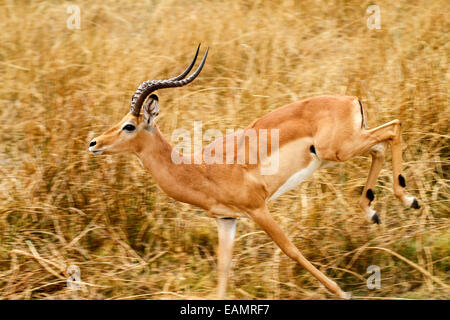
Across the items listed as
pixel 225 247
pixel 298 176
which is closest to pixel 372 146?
pixel 298 176

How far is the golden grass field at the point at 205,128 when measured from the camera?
566 centimetres

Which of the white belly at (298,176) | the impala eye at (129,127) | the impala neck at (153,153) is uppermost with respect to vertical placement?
the impala eye at (129,127)

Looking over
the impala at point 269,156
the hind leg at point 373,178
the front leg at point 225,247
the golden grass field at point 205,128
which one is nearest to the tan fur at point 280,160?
the impala at point 269,156

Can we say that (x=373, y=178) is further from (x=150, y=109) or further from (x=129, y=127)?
(x=129, y=127)

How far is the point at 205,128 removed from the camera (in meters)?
6.82

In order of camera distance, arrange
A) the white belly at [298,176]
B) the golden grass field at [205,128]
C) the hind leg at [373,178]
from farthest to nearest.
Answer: the golden grass field at [205,128] < the hind leg at [373,178] < the white belly at [298,176]

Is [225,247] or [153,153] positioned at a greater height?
[153,153]

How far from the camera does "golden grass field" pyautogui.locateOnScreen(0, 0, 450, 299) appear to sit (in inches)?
223

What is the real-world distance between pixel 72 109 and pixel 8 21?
107 inches

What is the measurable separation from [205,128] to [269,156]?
188 centimetres

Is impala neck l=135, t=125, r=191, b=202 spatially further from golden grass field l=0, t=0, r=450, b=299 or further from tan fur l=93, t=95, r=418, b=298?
golden grass field l=0, t=0, r=450, b=299

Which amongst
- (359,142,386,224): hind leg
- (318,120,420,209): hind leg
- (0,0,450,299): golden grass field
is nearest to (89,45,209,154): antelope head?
(318,120,420,209): hind leg

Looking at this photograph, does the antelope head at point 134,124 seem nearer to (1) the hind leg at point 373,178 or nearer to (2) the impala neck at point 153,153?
(2) the impala neck at point 153,153

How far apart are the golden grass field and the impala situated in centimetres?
80
